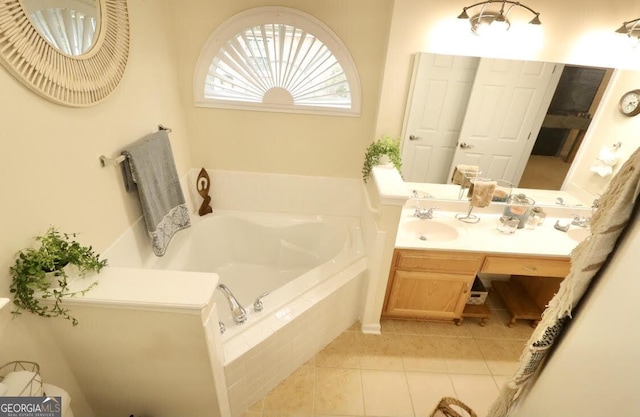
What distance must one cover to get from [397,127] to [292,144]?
32.8 inches

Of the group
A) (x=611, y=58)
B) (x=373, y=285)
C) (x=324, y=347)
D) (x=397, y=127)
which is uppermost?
(x=611, y=58)

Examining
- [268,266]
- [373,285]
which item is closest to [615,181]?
[373,285]

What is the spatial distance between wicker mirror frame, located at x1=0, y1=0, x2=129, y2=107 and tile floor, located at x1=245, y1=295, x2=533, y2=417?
1775 millimetres

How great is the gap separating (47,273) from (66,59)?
2.74ft

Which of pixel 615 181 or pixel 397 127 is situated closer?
pixel 615 181

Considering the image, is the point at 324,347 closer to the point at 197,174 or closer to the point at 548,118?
the point at 197,174

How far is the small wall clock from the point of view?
1879 millimetres

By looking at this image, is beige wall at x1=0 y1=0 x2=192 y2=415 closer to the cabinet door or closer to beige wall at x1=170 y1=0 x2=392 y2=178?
beige wall at x1=170 y1=0 x2=392 y2=178

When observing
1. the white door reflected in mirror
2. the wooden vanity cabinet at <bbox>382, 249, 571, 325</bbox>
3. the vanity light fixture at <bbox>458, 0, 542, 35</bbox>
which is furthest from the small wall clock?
the white door reflected in mirror

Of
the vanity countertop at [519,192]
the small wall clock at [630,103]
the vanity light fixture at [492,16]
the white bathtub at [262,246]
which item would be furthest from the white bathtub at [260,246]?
the small wall clock at [630,103]

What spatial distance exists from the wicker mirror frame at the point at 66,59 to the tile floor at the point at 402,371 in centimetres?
177

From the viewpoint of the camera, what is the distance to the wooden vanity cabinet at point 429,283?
6.05ft

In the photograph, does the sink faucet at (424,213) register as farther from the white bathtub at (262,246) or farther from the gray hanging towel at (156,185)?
the gray hanging towel at (156,185)

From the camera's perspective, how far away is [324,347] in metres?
1.99
